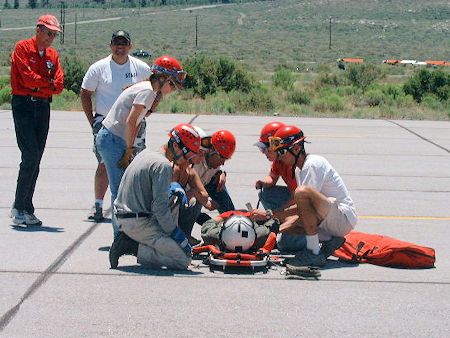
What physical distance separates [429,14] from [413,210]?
109 metres

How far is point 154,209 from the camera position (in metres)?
7.86

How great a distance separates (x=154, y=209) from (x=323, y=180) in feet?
5.00

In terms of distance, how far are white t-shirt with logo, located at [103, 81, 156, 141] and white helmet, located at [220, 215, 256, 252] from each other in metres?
1.37

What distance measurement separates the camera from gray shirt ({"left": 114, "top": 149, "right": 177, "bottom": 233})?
25.6ft

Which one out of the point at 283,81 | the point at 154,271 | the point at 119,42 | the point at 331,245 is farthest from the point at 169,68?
the point at 283,81

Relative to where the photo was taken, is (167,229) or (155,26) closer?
(167,229)

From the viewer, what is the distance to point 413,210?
452 inches

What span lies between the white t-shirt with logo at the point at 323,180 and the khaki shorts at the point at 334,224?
0.04m

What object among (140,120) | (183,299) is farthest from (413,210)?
(183,299)

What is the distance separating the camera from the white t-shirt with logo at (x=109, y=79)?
10125 millimetres

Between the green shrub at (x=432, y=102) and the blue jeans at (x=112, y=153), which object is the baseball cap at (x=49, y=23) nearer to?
the blue jeans at (x=112, y=153)

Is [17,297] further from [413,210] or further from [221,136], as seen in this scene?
[413,210]

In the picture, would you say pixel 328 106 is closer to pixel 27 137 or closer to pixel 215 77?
pixel 215 77

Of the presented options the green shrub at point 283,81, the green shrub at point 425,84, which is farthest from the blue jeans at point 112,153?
the green shrub at point 283,81
